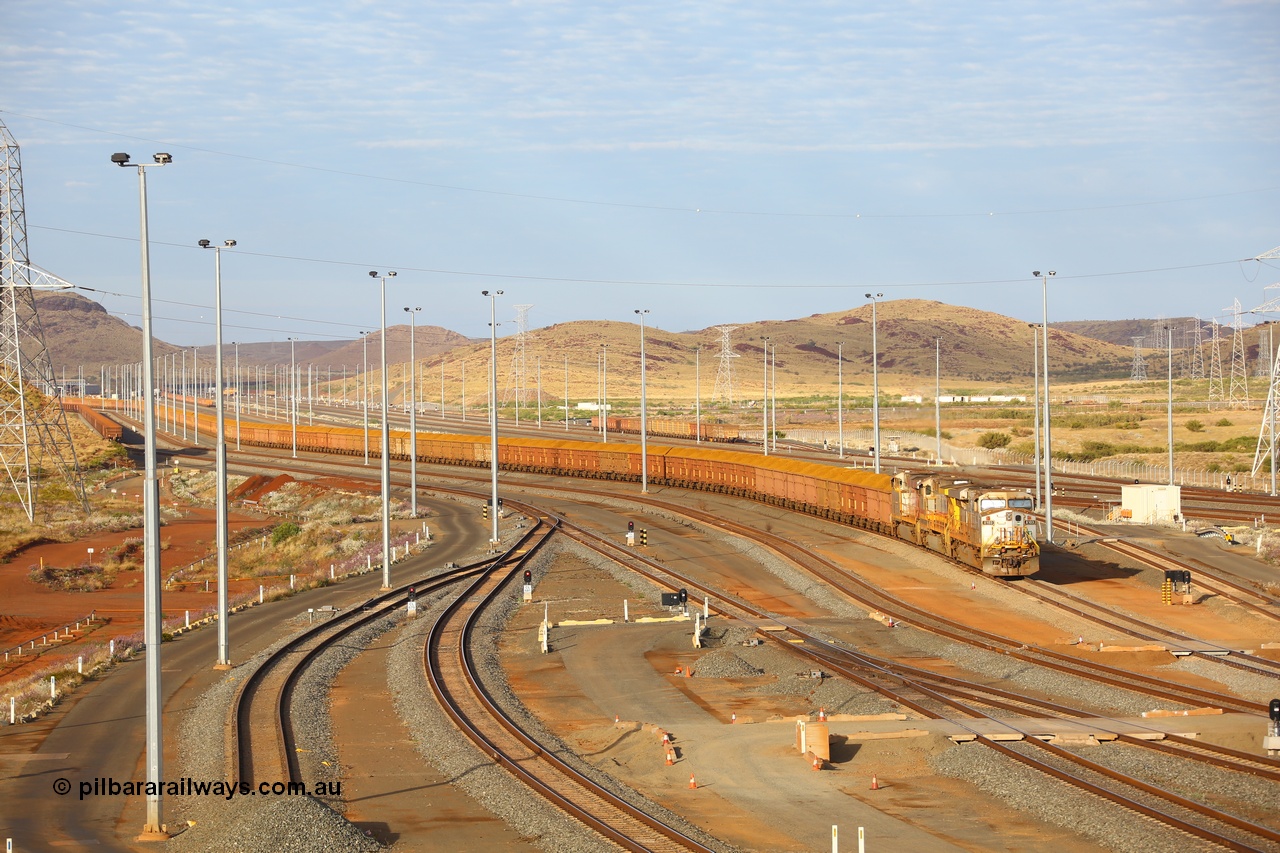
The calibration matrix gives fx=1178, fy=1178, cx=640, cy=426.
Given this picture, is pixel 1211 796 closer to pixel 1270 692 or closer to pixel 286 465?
pixel 1270 692

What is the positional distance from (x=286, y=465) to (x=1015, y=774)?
327ft

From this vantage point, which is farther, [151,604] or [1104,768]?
[1104,768]

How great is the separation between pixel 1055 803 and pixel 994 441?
103 m

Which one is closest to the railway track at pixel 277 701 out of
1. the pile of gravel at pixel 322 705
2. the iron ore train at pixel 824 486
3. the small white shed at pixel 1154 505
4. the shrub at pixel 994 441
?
the pile of gravel at pixel 322 705

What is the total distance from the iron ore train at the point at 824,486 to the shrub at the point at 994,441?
45279 mm

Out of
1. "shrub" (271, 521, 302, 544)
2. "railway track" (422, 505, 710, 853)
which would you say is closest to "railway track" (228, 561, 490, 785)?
"railway track" (422, 505, 710, 853)

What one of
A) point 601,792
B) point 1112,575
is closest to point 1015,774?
point 601,792

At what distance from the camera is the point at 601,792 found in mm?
21016

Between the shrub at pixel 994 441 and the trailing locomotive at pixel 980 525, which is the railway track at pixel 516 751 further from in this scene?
the shrub at pixel 994 441

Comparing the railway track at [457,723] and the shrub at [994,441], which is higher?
the shrub at [994,441]

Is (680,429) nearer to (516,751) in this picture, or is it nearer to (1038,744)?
(516,751)

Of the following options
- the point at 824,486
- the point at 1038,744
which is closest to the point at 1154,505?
the point at 824,486

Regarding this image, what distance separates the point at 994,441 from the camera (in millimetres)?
118625

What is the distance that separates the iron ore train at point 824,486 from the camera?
44.3 metres
